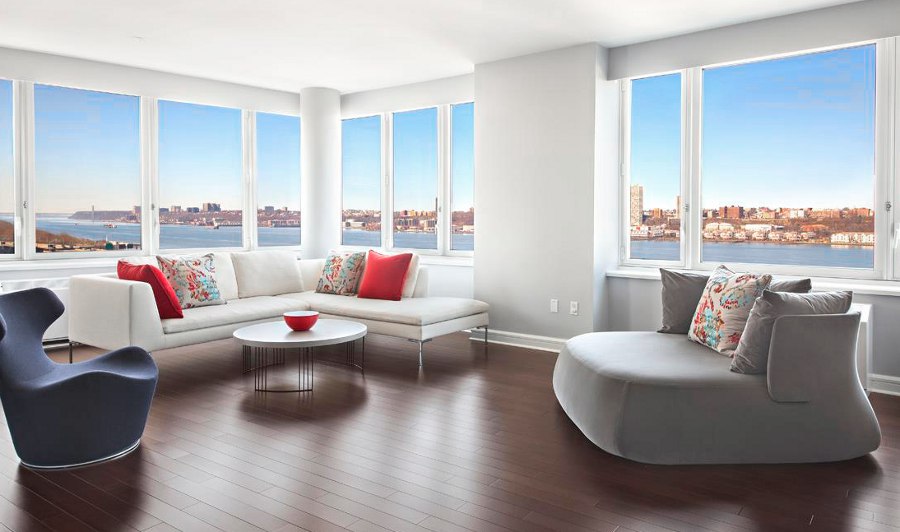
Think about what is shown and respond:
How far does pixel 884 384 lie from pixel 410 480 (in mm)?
3383

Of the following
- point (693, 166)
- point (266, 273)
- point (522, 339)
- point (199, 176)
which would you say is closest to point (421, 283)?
point (522, 339)

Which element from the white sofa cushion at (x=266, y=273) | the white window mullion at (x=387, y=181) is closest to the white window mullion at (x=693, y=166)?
the white window mullion at (x=387, y=181)

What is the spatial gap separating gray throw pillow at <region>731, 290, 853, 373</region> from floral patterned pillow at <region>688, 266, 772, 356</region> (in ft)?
0.84

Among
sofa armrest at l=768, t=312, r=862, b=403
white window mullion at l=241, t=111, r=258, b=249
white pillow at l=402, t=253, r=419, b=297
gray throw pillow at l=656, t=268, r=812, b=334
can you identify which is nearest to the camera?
sofa armrest at l=768, t=312, r=862, b=403

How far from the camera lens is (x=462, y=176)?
22.2ft

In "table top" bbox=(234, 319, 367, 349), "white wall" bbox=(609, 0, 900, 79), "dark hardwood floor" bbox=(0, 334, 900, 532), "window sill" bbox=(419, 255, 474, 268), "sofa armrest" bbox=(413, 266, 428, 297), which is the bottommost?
"dark hardwood floor" bbox=(0, 334, 900, 532)

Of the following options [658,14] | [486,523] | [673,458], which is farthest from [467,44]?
[486,523]

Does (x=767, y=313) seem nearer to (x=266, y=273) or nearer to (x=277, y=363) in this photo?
(x=277, y=363)

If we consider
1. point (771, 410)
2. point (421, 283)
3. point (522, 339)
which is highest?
point (421, 283)

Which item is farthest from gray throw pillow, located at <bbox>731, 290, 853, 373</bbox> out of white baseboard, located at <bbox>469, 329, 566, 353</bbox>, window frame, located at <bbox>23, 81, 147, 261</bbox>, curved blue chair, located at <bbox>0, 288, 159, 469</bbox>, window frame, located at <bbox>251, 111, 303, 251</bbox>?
window frame, located at <bbox>23, 81, 147, 261</bbox>

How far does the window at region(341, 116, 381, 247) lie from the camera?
7.53 meters

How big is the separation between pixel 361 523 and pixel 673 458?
1498 mm

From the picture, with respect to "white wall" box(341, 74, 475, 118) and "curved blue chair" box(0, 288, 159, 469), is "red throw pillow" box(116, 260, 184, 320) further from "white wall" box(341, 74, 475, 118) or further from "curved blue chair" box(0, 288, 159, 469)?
"white wall" box(341, 74, 475, 118)

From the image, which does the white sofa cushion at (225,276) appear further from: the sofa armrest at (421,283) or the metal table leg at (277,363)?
the sofa armrest at (421,283)
